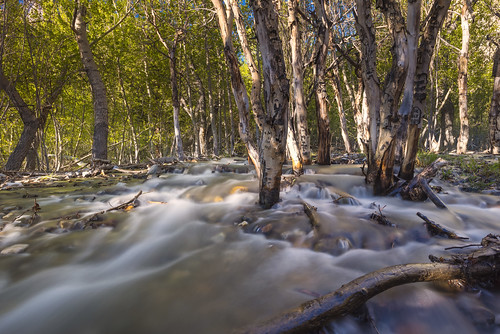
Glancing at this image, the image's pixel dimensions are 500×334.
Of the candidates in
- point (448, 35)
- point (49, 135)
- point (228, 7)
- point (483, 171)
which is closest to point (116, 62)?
point (49, 135)

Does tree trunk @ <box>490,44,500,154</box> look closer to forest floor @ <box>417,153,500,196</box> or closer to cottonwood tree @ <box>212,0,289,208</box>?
forest floor @ <box>417,153,500,196</box>

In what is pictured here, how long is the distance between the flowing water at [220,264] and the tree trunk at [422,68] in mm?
1202

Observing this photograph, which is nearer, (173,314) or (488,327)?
(488,327)

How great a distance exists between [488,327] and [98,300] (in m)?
3.05

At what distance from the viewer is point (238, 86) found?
513 centimetres

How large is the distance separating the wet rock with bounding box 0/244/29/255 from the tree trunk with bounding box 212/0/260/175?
3.51m

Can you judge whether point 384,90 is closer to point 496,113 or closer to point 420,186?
point 420,186

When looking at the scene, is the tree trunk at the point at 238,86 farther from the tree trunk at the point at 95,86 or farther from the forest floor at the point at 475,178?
the tree trunk at the point at 95,86

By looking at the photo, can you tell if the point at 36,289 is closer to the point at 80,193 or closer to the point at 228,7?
the point at 80,193

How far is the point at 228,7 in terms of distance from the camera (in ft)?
19.2

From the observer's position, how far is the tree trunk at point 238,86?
4973 millimetres

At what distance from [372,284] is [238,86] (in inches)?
170

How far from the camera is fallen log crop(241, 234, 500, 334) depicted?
157cm

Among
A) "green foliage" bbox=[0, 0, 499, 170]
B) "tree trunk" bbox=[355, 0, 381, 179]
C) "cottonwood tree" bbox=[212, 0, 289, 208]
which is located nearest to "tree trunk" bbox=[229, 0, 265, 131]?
"cottonwood tree" bbox=[212, 0, 289, 208]
